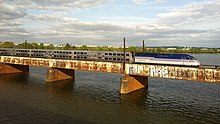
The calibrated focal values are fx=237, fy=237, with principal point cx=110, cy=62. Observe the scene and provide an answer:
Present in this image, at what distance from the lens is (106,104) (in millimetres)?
43625

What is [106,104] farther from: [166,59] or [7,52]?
[7,52]

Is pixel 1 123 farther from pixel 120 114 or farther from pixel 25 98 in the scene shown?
pixel 120 114

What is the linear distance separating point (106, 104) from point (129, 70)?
9.67 metres

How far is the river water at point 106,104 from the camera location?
116ft

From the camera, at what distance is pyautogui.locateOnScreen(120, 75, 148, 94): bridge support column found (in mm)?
49900

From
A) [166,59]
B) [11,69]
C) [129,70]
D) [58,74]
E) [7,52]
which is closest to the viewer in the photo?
[166,59]

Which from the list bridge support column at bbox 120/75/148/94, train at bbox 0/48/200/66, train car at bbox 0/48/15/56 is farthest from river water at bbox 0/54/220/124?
train car at bbox 0/48/15/56

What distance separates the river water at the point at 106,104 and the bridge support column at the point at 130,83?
154 cm

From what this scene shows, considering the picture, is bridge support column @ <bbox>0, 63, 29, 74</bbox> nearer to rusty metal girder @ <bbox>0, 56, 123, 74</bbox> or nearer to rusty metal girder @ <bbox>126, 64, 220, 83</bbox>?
rusty metal girder @ <bbox>0, 56, 123, 74</bbox>

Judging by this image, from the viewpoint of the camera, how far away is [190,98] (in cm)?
4788

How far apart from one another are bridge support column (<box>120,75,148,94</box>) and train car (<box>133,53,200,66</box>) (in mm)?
4146

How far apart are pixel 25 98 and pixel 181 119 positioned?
29.8 meters

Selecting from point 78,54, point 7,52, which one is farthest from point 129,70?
point 7,52

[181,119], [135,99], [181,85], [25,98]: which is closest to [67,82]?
[25,98]
